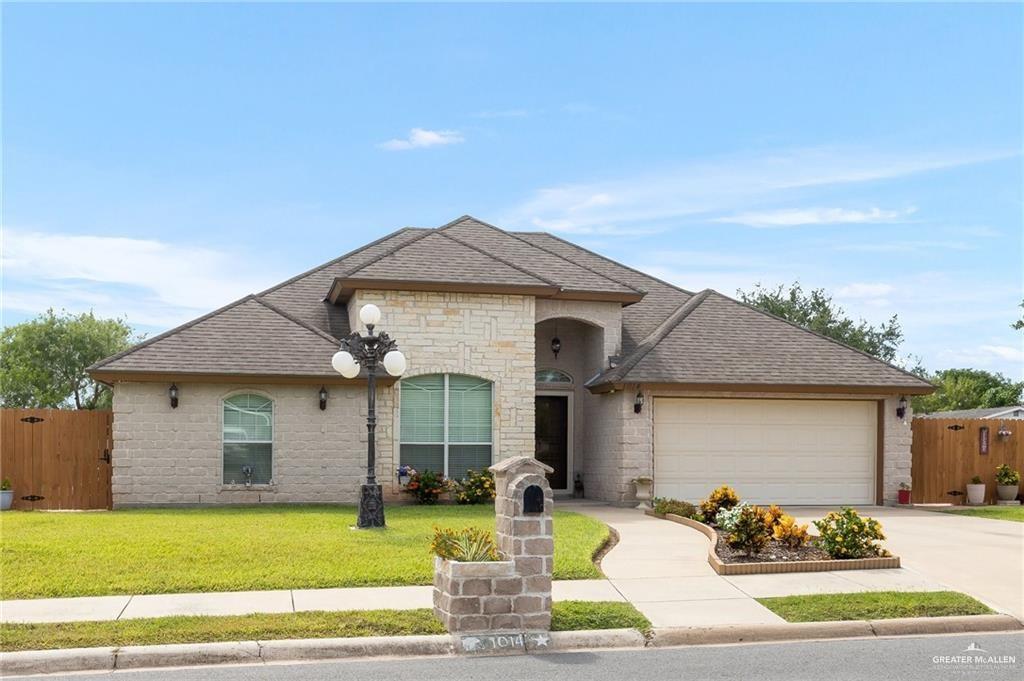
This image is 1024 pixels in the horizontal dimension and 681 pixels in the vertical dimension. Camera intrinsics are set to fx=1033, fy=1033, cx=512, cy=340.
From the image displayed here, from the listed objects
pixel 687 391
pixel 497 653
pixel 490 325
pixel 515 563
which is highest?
pixel 490 325

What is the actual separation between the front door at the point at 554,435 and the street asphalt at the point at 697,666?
13401mm

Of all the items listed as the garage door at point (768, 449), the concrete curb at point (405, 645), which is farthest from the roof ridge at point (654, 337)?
the concrete curb at point (405, 645)

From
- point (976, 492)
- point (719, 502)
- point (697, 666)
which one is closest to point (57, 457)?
point (719, 502)

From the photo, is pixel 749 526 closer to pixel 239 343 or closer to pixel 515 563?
pixel 515 563

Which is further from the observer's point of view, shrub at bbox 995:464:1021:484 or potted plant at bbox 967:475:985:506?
shrub at bbox 995:464:1021:484

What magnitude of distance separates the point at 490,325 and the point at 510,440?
7.48 feet

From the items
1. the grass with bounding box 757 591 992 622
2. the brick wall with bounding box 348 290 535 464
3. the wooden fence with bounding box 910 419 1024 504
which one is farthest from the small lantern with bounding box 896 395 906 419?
the grass with bounding box 757 591 992 622

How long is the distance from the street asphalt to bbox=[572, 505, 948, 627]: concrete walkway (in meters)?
0.78

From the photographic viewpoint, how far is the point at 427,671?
8234 mm

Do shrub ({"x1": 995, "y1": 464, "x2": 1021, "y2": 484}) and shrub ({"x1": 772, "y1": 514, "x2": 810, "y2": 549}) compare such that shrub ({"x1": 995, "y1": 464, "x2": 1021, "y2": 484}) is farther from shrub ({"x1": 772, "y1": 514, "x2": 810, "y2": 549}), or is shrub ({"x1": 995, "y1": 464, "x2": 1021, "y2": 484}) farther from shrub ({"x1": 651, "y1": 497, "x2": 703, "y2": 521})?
shrub ({"x1": 772, "y1": 514, "x2": 810, "y2": 549})

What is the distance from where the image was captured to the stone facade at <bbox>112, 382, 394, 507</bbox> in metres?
18.5

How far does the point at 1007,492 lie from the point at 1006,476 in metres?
0.35

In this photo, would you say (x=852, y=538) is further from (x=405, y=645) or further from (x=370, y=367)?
(x=370, y=367)

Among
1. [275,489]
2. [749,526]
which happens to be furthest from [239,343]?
[749,526]
